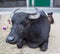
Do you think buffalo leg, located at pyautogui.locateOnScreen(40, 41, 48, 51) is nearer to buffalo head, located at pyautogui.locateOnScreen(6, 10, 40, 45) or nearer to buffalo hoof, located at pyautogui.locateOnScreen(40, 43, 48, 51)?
buffalo hoof, located at pyautogui.locateOnScreen(40, 43, 48, 51)

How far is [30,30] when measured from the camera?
3.39 metres

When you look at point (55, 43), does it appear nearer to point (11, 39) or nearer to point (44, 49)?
point (44, 49)

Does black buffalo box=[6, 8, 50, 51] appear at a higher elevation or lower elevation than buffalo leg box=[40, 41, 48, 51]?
higher

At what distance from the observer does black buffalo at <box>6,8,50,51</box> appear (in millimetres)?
3119

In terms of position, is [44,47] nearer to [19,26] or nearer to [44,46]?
[44,46]

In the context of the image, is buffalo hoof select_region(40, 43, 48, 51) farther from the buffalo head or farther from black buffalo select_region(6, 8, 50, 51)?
the buffalo head

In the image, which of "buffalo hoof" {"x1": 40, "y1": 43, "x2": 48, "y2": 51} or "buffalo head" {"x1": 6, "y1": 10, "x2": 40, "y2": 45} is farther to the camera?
"buffalo hoof" {"x1": 40, "y1": 43, "x2": 48, "y2": 51}

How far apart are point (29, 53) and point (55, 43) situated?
1.99 ft

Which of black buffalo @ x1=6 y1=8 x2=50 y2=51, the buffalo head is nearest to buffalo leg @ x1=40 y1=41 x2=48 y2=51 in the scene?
black buffalo @ x1=6 y1=8 x2=50 y2=51

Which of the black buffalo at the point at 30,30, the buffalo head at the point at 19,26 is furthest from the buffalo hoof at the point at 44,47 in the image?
the buffalo head at the point at 19,26

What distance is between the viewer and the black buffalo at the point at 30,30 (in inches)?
123

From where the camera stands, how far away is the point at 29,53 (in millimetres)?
3408

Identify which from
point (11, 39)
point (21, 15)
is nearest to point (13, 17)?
point (21, 15)

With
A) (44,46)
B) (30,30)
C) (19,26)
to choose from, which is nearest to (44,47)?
(44,46)
